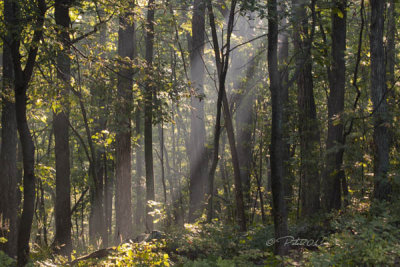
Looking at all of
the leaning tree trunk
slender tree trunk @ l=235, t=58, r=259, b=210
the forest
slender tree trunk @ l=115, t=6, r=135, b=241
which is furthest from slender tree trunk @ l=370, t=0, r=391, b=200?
slender tree trunk @ l=235, t=58, r=259, b=210

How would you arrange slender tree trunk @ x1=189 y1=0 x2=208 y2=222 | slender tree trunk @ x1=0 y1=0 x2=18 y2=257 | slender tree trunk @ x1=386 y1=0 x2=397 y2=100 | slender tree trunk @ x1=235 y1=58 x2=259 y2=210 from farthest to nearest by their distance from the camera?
slender tree trunk @ x1=235 y1=58 x2=259 y2=210
slender tree trunk @ x1=189 y1=0 x2=208 y2=222
slender tree trunk @ x1=386 y1=0 x2=397 y2=100
slender tree trunk @ x1=0 y1=0 x2=18 y2=257

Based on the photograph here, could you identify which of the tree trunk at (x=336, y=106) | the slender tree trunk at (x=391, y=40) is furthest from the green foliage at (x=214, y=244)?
the slender tree trunk at (x=391, y=40)

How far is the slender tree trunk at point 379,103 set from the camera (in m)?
8.98

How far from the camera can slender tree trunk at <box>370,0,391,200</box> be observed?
8.98 metres

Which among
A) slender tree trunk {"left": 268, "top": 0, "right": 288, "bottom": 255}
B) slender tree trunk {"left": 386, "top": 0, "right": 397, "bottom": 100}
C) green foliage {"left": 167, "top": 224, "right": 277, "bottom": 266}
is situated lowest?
green foliage {"left": 167, "top": 224, "right": 277, "bottom": 266}

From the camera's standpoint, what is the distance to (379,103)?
9.09 metres

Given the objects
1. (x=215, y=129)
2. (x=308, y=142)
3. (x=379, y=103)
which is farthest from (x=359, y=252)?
(x=308, y=142)

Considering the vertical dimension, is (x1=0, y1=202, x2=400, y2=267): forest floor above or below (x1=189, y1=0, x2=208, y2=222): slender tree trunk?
below

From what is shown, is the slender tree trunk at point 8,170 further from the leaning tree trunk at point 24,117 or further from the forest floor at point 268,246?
the leaning tree trunk at point 24,117

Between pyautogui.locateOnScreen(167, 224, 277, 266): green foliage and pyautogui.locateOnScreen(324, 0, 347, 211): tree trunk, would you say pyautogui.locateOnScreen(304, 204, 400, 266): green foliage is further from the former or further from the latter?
pyautogui.locateOnScreen(324, 0, 347, 211): tree trunk

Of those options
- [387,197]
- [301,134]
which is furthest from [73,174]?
[387,197]

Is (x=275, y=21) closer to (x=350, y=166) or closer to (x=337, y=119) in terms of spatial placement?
(x=337, y=119)

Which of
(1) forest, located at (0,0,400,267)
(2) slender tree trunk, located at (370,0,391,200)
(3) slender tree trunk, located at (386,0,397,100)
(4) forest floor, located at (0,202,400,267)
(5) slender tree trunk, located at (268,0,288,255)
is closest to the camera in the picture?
(4) forest floor, located at (0,202,400,267)

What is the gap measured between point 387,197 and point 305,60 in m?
3.45
